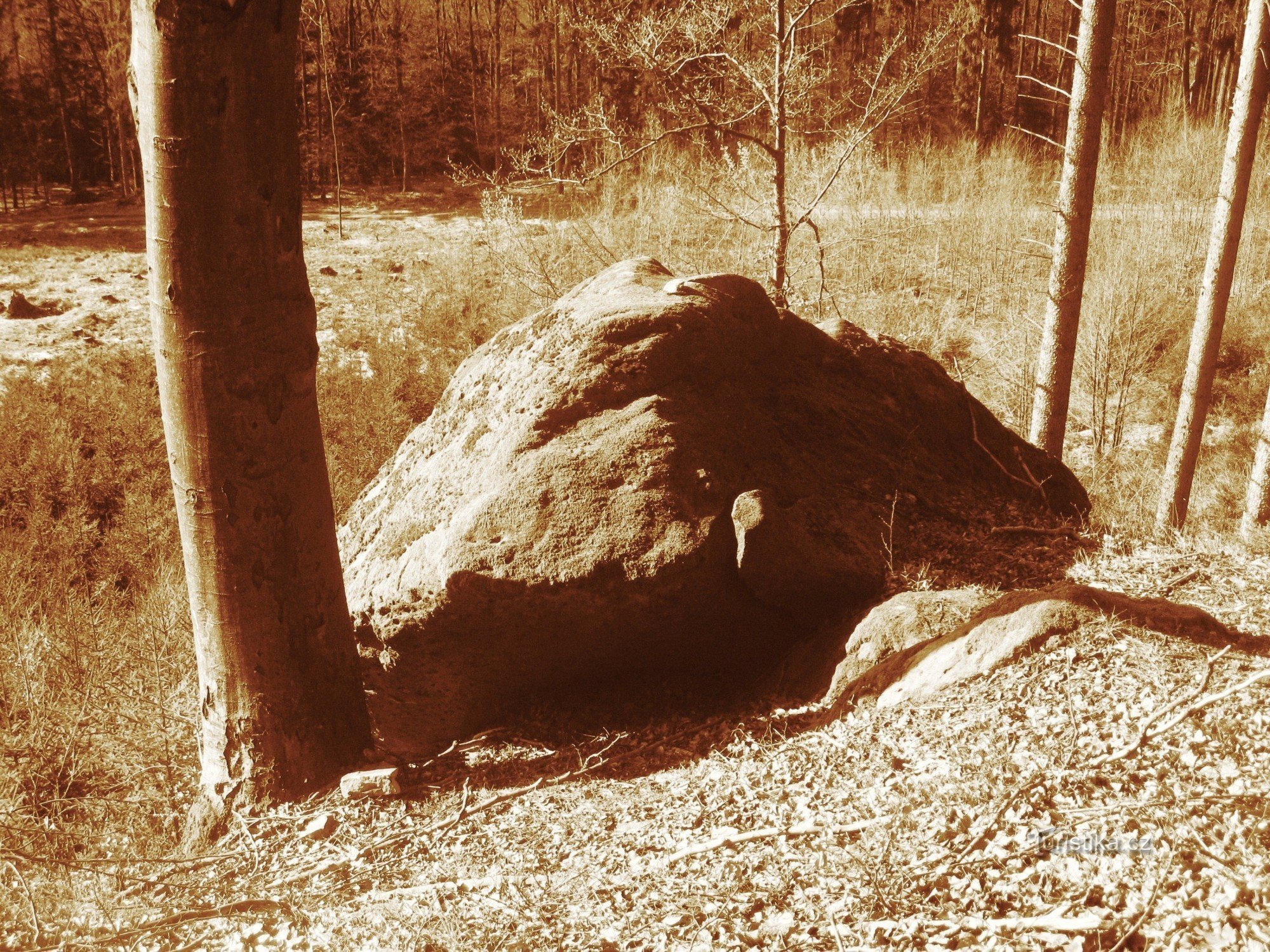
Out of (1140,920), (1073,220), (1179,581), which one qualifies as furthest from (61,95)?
(1140,920)

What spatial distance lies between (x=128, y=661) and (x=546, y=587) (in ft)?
13.9

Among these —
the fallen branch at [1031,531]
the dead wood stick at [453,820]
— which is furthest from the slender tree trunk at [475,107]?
the dead wood stick at [453,820]

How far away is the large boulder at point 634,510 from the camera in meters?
4.15

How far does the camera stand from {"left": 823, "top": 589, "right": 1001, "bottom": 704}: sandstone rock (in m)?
3.88

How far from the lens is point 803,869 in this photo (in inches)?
102

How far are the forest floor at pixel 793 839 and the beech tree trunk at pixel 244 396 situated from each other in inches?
13.9

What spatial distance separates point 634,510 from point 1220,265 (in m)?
5.73

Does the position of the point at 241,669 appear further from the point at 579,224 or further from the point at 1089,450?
the point at 579,224

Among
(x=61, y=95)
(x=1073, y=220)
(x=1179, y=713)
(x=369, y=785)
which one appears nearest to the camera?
(x=1179, y=713)

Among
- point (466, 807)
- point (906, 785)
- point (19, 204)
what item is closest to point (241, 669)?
point (466, 807)

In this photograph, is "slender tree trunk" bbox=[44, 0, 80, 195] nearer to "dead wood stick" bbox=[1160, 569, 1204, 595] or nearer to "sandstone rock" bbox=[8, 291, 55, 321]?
"sandstone rock" bbox=[8, 291, 55, 321]

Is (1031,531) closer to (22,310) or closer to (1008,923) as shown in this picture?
(1008,923)

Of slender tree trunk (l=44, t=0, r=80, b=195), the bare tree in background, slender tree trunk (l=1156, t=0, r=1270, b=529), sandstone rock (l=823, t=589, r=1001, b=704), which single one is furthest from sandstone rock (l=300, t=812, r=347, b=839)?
slender tree trunk (l=44, t=0, r=80, b=195)

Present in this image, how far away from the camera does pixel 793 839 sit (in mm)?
2750
